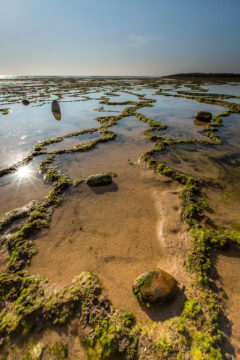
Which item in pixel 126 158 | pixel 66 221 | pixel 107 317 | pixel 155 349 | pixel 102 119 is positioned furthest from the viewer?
pixel 102 119

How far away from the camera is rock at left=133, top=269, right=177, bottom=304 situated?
258cm

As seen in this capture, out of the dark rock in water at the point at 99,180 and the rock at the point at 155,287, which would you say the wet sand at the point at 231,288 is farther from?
the dark rock in water at the point at 99,180

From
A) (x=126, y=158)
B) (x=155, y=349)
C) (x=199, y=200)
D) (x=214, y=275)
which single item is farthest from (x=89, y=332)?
(x=126, y=158)

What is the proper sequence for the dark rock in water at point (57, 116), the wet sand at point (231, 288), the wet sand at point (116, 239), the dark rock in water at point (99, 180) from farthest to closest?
1. the dark rock in water at point (57, 116)
2. the dark rock in water at point (99, 180)
3. the wet sand at point (116, 239)
4. the wet sand at point (231, 288)

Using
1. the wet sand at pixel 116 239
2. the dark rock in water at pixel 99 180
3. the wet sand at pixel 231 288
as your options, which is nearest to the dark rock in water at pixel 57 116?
the dark rock in water at pixel 99 180

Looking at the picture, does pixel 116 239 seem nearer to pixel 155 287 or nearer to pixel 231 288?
pixel 155 287

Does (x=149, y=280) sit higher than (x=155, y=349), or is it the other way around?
(x=149, y=280)

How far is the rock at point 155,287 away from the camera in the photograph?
258cm

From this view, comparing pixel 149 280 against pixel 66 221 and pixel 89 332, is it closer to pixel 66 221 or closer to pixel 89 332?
pixel 89 332

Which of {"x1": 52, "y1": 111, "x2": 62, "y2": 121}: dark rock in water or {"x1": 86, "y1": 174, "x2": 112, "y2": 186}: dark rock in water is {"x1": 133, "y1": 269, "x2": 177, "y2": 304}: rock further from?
{"x1": 52, "y1": 111, "x2": 62, "y2": 121}: dark rock in water

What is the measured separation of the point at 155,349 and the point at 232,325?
3.82 feet

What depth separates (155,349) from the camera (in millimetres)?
2178

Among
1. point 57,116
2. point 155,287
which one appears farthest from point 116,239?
point 57,116

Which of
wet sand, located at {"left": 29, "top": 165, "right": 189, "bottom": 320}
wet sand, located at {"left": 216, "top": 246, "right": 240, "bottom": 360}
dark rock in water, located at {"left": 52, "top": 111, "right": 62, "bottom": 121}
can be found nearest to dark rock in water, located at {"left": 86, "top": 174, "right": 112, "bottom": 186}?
wet sand, located at {"left": 29, "top": 165, "right": 189, "bottom": 320}
